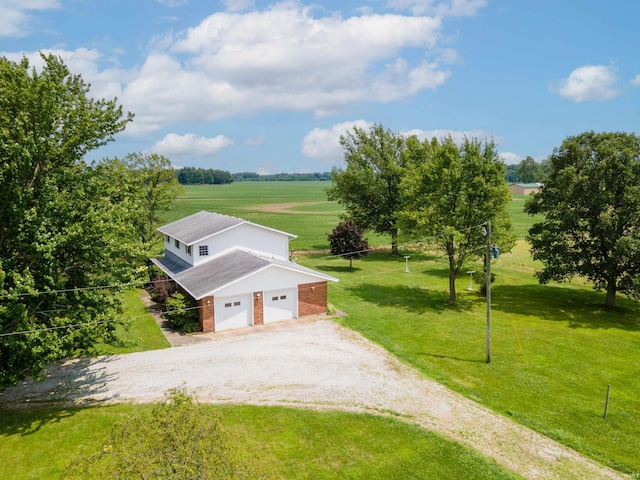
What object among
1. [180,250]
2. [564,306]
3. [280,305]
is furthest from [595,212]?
[180,250]

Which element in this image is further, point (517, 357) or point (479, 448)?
point (517, 357)

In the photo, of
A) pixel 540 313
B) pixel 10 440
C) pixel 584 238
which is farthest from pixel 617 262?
pixel 10 440

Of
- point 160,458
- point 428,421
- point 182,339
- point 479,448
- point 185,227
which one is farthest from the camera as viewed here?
point 185,227

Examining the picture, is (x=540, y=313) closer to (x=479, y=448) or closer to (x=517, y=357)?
(x=517, y=357)

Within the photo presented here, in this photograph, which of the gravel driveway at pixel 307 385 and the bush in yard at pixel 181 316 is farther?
the bush in yard at pixel 181 316

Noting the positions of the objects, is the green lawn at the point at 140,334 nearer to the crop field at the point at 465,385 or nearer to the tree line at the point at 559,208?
the crop field at the point at 465,385

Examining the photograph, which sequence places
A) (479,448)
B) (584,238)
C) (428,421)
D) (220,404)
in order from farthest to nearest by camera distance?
(584,238) → (220,404) → (428,421) → (479,448)

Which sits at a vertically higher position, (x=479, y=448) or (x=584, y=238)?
(x=584, y=238)

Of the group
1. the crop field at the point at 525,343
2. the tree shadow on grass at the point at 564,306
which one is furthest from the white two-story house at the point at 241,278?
the tree shadow on grass at the point at 564,306
